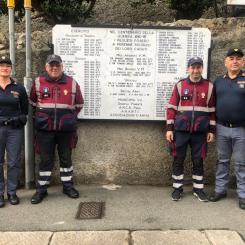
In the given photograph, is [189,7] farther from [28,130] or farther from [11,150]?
[11,150]

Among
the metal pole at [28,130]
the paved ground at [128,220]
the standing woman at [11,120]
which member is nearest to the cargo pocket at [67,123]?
the standing woman at [11,120]

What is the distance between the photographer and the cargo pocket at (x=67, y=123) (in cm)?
525

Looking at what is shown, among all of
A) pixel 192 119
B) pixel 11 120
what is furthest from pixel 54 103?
pixel 192 119

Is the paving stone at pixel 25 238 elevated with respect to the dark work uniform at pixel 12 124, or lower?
lower

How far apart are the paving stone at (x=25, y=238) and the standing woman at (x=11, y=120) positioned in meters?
0.92

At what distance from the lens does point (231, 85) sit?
514cm

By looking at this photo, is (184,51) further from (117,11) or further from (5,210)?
(117,11)

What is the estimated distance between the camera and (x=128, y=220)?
478 cm

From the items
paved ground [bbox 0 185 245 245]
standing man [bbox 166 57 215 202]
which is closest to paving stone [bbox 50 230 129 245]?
paved ground [bbox 0 185 245 245]

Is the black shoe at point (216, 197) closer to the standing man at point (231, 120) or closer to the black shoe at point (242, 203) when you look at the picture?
the standing man at point (231, 120)

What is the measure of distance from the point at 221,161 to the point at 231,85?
1006 millimetres

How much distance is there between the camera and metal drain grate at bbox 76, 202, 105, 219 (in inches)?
193

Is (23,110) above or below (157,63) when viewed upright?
below

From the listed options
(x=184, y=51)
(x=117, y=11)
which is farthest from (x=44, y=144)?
(x=117, y=11)
